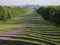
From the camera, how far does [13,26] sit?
2.75m

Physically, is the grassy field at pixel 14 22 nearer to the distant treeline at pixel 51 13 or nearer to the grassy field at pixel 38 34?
the grassy field at pixel 38 34

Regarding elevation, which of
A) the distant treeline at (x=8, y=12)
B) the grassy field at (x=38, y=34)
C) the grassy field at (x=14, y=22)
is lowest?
the grassy field at (x=38, y=34)

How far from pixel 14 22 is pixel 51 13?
0.74 metres

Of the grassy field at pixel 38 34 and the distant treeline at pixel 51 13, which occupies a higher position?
the distant treeline at pixel 51 13

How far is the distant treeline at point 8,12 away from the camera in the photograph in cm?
278

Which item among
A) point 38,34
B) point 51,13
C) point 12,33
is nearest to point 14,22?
point 12,33

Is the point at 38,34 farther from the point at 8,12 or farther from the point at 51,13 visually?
the point at 8,12

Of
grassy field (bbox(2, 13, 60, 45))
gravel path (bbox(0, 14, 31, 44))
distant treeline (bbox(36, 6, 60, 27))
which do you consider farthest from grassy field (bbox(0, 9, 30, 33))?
distant treeline (bbox(36, 6, 60, 27))

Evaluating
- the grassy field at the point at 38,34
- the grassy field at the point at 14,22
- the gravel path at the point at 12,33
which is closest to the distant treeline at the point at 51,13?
the grassy field at the point at 38,34

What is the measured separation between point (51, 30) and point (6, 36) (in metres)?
0.85

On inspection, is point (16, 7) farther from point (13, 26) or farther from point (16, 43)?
point (16, 43)

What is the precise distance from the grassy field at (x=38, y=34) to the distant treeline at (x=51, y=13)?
8 centimetres

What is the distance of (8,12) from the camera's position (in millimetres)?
2797

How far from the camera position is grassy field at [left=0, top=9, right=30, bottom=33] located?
2.73 meters
